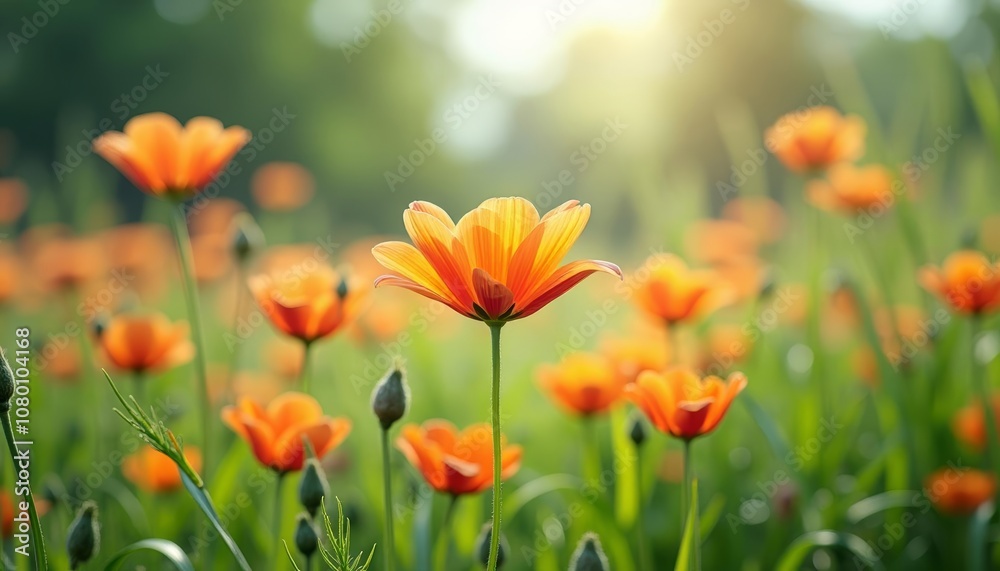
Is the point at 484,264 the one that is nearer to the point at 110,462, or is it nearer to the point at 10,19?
the point at 110,462

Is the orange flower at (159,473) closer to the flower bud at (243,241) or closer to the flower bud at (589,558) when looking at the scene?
the flower bud at (243,241)

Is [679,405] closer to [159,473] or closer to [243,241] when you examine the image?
[243,241]

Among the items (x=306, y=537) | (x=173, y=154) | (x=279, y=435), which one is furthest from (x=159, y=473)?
(x=306, y=537)

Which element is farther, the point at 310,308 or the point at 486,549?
the point at 310,308

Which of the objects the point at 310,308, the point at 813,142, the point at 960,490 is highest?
the point at 813,142

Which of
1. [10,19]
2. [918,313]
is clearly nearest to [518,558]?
[918,313]

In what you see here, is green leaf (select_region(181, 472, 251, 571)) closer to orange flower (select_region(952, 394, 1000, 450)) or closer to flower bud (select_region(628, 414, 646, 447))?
flower bud (select_region(628, 414, 646, 447))
